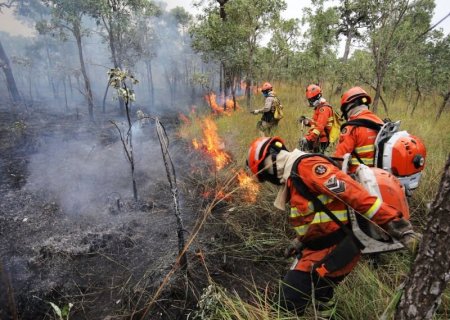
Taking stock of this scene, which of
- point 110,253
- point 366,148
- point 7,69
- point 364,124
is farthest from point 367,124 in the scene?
point 7,69

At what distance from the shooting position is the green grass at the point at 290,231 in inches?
89.7

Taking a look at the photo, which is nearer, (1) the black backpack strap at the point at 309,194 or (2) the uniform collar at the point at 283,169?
(1) the black backpack strap at the point at 309,194

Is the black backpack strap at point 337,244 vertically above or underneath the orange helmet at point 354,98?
underneath

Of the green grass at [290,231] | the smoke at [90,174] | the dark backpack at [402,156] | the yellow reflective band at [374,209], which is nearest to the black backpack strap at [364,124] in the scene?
the dark backpack at [402,156]

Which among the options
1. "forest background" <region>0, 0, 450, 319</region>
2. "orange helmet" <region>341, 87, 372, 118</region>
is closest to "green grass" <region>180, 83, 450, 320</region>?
"forest background" <region>0, 0, 450, 319</region>

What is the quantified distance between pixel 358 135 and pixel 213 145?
499cm

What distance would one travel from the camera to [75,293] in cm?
373

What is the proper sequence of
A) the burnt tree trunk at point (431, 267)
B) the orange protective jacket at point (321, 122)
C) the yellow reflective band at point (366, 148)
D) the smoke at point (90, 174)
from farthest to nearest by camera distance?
the smoke at point (90, 174)
the orange protective jacket at point (321, 122)
the yellow reflective band at point (366, 148)
the burnt tree trunk at point (431, 267)

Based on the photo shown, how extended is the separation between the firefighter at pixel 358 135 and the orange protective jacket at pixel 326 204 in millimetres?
1208

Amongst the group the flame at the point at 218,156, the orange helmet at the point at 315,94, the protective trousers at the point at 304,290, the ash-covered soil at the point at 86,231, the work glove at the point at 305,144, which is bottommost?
the ash-covered soil at the point at 86,231

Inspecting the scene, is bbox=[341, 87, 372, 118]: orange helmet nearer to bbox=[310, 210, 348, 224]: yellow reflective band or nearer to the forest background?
the forest background

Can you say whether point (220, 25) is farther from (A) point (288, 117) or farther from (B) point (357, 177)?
(B) point (357, 177)

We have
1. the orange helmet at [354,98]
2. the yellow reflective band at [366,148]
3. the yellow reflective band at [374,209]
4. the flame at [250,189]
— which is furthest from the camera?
the flame at [250,189]

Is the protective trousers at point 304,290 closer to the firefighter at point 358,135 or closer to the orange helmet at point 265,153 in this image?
the orange helmet at point 265,153
